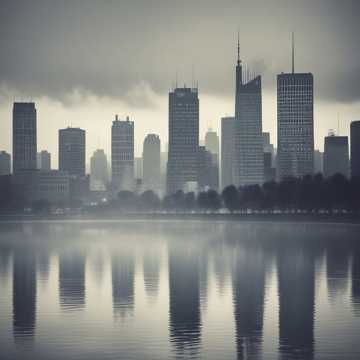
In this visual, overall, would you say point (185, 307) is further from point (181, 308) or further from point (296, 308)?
point (296, 308)

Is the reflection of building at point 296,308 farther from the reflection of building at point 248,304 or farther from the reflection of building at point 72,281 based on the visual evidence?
the reflection of building at point 72,281

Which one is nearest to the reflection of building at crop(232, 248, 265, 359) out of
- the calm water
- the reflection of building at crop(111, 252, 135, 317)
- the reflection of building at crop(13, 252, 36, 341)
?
the calm water

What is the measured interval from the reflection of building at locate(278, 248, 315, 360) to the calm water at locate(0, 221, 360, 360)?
2.4 inches

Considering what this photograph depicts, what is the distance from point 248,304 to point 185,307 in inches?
136

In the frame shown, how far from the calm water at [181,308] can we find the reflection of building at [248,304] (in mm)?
55

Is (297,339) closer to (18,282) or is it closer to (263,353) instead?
(263,353)

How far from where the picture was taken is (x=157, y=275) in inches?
2645

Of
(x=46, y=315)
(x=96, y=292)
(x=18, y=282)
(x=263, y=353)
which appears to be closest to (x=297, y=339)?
(x=263, y=353)

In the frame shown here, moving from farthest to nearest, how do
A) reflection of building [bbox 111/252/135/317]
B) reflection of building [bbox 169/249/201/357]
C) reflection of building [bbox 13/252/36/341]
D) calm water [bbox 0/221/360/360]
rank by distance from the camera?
1. reflection of building [bbox 111/252/135/317]
2. reflection of building [bbox 13/252/36/341]
3. reflection of building [bbox 169/249/201/357]
4. calm water [bbox 0/221/360/360]

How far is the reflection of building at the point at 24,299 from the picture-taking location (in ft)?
129

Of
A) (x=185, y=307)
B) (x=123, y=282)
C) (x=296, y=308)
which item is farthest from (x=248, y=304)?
(x=123, y=282)

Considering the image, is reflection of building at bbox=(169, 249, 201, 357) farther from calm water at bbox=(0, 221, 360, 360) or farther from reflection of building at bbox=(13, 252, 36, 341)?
reflection of building at bbox=(13, 252, 36, 341)

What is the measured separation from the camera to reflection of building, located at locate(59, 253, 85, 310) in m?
49.9

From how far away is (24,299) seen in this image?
5125cm
